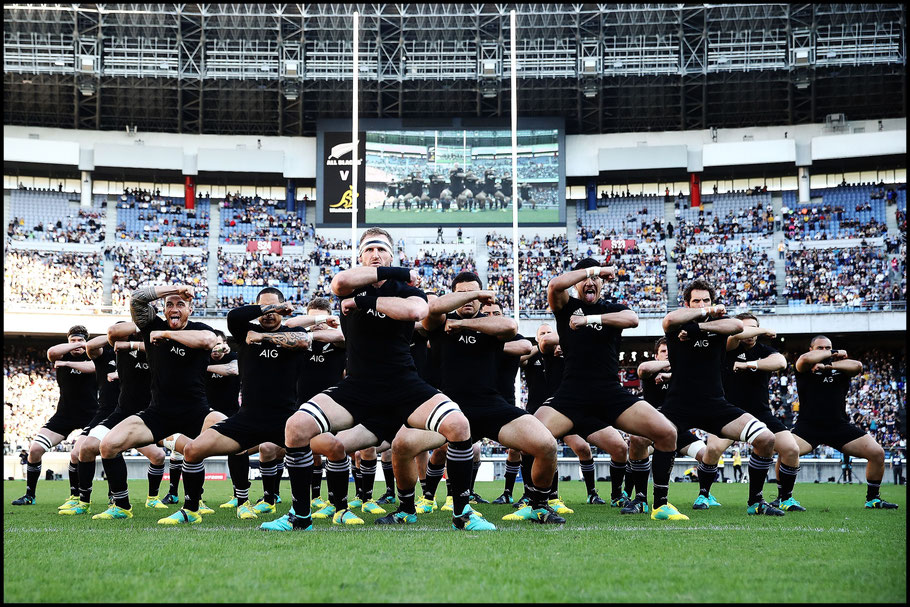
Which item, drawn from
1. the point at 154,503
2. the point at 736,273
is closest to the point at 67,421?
the point at 154,503

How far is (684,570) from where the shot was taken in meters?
6.01

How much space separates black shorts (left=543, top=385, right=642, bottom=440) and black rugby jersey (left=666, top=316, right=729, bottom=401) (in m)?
1.45

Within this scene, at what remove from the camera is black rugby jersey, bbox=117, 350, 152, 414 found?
12.2 metres

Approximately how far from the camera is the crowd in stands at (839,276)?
1574 inches

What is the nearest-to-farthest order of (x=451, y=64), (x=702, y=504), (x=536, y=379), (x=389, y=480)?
1. (x=702, y=504)
2. (x=536, y=379)
3. (x=389, y=480)
4. (x=451, y=64)

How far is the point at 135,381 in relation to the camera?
12234 mm

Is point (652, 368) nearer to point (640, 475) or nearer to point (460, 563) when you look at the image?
point (640, 475)

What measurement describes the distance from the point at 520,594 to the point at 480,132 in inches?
1689

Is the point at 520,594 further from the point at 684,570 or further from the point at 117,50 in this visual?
the point at 117,50

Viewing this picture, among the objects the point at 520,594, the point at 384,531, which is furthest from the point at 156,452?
the point at 520,594

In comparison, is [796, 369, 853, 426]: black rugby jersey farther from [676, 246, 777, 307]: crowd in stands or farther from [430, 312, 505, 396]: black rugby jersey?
[676, 246, 777, 307]: crowd in stands

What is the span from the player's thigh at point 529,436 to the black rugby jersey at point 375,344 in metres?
1.22

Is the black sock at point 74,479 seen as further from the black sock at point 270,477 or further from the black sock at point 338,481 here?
the black sock at point 338,481

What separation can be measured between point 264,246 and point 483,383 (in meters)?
38.0
